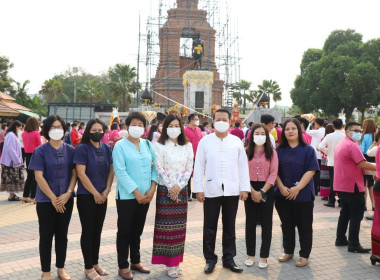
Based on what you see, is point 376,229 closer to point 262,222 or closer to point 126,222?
point 262,222

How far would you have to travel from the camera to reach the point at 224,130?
475 centimetres

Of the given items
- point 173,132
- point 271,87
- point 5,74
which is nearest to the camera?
point 173,132

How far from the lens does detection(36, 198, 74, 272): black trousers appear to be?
13.9 feet

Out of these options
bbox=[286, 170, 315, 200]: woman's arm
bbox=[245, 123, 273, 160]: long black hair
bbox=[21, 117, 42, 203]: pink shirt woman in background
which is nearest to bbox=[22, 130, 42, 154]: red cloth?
bbox=[21, 117, 42, 203]: pink shirt woman in background

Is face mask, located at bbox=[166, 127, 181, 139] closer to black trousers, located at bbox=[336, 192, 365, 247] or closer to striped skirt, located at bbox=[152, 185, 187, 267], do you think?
striped skirt, located at bbox=[152, 185, 187, 267]

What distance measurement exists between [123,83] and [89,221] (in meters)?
46.3

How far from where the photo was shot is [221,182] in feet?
15.3

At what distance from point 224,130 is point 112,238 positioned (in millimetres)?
2653

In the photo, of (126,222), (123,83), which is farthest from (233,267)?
(123,83)

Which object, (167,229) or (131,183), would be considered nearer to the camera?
(131,183)

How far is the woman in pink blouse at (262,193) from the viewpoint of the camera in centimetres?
489

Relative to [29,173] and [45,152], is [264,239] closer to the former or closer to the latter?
[45,152]

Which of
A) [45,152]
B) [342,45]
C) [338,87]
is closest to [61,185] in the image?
[45,152]

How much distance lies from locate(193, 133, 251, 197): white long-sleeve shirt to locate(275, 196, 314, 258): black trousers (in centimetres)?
77
